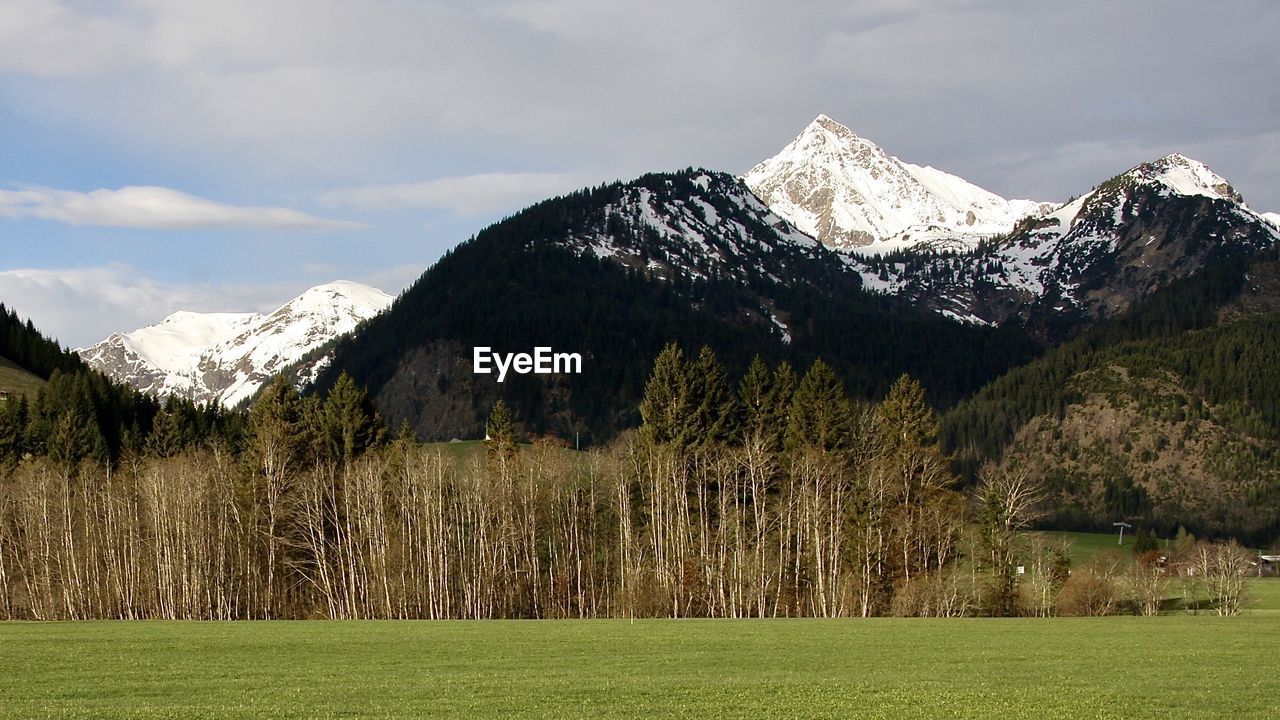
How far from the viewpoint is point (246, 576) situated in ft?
343

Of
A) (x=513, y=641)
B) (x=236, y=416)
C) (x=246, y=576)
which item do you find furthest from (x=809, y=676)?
(x=236, y=416)

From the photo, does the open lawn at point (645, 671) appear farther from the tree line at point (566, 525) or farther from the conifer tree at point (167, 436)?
the conifer tree at point (167, 436)

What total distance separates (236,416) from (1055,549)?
293ft

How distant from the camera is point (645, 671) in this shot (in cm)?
4738

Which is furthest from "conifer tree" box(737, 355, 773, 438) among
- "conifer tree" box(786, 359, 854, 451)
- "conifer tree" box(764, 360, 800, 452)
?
"conifer tree" box(786, 359, 854, 451)

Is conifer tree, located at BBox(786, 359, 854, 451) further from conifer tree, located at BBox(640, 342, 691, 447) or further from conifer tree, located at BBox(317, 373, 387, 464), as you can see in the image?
conifer tree, located at BBox(317, 373, 387, 464)

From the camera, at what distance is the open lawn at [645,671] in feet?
120

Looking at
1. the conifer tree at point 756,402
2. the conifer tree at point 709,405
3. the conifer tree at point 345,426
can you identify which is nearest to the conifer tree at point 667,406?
the conifer tree at point 709,405

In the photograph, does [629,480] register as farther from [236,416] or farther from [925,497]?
[236,416]

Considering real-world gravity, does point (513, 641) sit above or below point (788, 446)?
below

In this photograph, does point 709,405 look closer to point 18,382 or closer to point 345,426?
point 345,426

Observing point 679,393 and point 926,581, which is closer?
point 926,581

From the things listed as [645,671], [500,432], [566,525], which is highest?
[500,432]

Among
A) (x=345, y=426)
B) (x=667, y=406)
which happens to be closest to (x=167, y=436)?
(x=345, y=426)
